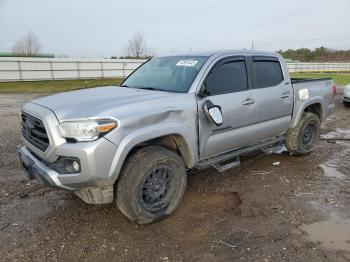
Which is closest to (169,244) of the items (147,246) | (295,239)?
(147,246)

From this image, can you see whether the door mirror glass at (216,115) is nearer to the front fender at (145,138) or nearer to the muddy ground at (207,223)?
the front fender at (145,138)

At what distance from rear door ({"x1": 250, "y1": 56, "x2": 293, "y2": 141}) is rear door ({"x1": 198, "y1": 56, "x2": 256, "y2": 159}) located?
20cm

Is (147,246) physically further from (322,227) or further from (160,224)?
(322,227)

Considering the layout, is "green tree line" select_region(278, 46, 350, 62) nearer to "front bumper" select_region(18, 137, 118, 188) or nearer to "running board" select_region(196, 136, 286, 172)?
"running board" select_region(196, 136, 286, 172)

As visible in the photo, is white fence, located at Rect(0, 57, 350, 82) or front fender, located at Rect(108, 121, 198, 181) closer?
front fender, located at Rect(108, 121, 198, 181)

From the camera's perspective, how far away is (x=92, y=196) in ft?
11.4

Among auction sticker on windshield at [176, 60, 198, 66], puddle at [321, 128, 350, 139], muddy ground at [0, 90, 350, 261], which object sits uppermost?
auction sticker on windshield at [176, 60, 198, 66]

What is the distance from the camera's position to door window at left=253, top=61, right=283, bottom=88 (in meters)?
5.03

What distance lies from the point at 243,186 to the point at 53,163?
2.73m

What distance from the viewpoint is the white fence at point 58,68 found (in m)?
30.6

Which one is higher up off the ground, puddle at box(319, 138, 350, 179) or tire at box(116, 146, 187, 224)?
tire at box(116, 146, 187, 224)

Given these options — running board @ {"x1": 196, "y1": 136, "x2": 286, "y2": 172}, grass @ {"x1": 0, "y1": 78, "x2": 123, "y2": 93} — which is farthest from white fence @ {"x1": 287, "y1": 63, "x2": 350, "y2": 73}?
running board @ {"x1": 196, "y1": 136, "x2": 286, "y2": 172}

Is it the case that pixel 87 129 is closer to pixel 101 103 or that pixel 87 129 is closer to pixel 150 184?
pixel 101 103

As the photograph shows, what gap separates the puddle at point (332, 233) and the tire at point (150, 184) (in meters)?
1.48
